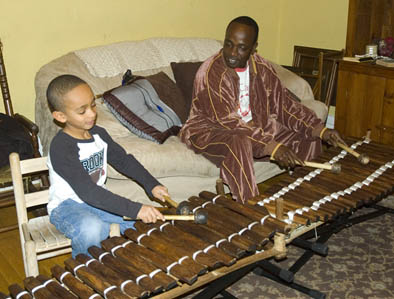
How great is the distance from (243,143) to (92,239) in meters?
1.13

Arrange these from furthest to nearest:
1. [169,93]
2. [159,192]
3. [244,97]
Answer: [169,93]
[244,97]
[159,192]

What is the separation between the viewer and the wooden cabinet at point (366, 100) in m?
4.14

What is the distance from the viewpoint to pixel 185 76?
13.0ft

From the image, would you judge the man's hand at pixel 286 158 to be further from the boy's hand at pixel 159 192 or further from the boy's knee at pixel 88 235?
the boy's knee at pixel 88 235

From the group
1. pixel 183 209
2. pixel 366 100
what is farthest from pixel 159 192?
pixel 366 100

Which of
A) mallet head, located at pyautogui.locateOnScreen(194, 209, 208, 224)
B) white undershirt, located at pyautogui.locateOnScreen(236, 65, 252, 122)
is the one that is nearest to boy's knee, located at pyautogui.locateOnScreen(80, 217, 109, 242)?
mallet head, located at pyautogui.locateOnScreen(194, 209, 208, 224)

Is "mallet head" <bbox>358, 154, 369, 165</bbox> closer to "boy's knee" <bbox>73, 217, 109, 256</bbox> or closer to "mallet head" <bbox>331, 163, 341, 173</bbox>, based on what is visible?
"mallet head" <bbox>331, 163, 341, 173</bbox>

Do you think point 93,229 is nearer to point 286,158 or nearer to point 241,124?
point 286,158

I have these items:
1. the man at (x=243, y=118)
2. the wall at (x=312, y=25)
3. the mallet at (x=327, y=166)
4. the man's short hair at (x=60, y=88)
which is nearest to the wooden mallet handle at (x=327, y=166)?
the mallet at (x=327, y=166)

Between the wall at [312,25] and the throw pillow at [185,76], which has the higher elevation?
the wall at [312,25]

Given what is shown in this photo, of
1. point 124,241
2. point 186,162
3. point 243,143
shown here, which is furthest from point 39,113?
point 124,241

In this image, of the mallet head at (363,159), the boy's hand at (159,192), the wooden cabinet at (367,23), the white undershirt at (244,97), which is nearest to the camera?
the boy's hand at (159,192)

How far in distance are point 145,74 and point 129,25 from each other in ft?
1.86

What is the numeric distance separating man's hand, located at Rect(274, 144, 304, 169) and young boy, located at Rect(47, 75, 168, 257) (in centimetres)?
78
